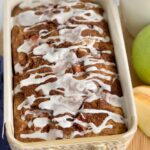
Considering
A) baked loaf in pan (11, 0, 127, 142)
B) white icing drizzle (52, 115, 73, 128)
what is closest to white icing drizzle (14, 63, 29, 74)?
baked loaf in pan (11, 0, 127, 142)

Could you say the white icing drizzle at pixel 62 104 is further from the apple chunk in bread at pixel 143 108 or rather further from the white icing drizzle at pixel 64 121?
the apple chunk in bread at pixel 143 108

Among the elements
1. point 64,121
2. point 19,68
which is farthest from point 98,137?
point 19,68

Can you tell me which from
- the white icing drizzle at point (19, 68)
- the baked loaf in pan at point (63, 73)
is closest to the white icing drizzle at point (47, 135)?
the baked loaf in pan at point (63, 73)

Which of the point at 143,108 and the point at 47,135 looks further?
the point at 143,108

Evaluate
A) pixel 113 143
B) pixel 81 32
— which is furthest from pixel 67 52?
pixel 113 143

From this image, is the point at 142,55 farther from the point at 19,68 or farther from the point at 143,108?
the point at 19,68
